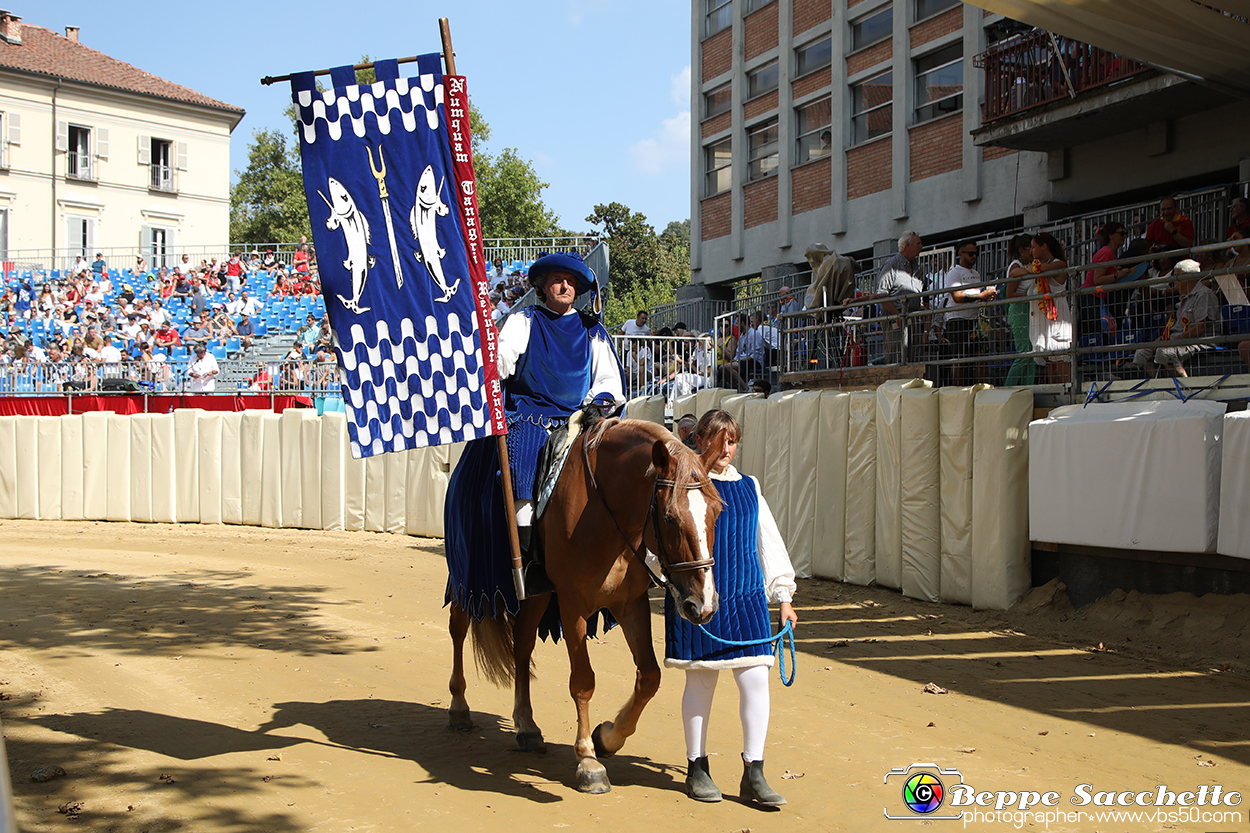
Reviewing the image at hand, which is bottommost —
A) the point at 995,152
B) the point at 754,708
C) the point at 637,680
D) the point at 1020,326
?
the point at 754,708

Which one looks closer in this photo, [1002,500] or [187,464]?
[1002,500]

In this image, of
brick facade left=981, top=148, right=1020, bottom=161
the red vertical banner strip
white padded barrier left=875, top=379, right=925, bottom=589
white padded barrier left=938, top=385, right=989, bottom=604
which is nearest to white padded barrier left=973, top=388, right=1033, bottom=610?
white padded barrier left=938, top=385, right=989, bottom=604

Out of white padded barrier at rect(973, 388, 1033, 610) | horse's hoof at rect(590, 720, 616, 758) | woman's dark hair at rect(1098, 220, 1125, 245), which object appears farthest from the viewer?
woman's dark hair at rect(1098, 220, 1125, 245)

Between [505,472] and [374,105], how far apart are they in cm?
218

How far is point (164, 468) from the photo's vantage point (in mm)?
19672

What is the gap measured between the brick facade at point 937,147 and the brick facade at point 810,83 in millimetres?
4099

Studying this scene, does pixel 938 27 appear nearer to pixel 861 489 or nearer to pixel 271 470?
pixel 861 489

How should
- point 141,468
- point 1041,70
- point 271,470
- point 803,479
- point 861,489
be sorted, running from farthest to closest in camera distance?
1. point 141,468
2. point 271,470
3. point 1041,70
4. point 803,479
5. point 861,489

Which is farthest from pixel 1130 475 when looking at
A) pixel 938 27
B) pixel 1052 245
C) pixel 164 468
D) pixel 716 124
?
pixel 716 124

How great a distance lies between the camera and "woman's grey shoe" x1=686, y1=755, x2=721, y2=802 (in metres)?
4.95

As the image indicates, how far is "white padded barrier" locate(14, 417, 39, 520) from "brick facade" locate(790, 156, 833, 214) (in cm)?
1892

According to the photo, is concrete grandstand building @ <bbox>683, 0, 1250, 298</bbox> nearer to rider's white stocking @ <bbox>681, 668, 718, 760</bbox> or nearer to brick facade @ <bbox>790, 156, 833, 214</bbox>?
brick facade @ <bbox>790, 156, 833, 214</bbox>

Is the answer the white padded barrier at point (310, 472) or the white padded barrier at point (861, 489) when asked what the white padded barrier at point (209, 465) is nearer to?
the white padded barrier at point (310, 472)

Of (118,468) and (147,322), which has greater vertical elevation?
(147,322)
